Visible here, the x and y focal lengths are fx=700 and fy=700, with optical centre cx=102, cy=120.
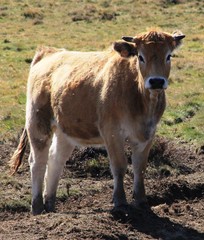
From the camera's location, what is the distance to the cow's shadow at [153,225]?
8.91 meters

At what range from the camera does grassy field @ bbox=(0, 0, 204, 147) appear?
16.7m

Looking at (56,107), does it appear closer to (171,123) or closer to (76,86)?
(76,86)

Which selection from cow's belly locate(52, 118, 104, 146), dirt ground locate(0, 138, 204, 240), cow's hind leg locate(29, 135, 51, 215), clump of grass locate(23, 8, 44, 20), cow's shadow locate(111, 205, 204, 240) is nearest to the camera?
dirt ground locate(0, 138, 204, 240)

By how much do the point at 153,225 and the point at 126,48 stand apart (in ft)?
7.77

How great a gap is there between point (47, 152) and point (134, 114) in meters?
2.11

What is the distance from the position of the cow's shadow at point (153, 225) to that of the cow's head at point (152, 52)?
175cm

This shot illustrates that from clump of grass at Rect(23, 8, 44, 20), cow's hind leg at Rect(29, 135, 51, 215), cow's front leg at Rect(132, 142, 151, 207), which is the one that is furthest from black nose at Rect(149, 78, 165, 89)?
clump of grass at Rect(23, 8, 44, 20)

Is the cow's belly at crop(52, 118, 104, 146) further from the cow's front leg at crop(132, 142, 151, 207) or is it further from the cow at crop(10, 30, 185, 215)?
the cow's front leg at crop(132, 142, 151, 207)

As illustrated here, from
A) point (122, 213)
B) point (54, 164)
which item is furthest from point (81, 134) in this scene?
point (122, 213)

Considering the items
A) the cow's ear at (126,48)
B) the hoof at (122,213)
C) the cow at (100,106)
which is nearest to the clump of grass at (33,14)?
the cow at (100,106)

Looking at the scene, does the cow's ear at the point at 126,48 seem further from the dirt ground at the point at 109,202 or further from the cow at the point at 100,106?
the dirt ground at the point at 109,202

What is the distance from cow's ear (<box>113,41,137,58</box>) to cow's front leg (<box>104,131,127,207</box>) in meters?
1.08

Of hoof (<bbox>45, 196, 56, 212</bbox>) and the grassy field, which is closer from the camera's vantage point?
hoof (<bbox>45, 196, 56, 212</bbox>)

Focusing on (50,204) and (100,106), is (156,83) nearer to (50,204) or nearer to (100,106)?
(100,106)
